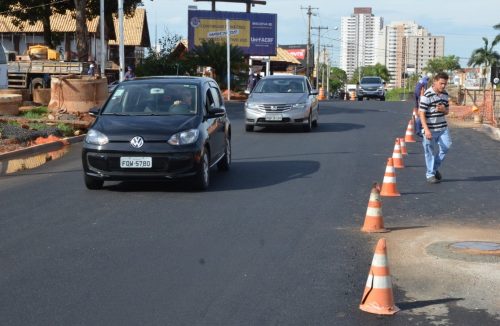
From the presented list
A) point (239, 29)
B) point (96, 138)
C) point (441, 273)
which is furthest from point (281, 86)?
point (239, 29)

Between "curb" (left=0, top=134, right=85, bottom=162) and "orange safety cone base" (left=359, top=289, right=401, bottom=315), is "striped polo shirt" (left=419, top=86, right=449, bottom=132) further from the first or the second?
"curb" (left=0, top=134, right=85, bottom=162)

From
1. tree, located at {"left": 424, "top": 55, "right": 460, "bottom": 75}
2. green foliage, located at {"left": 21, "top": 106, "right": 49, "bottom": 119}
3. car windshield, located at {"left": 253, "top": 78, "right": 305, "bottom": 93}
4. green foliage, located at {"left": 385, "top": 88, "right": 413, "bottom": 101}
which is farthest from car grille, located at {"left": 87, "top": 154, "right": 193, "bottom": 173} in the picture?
tree, located at {"left": 424, "top": 55, "right": 460, "bottom": 75}

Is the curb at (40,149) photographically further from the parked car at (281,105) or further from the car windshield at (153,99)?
the parked car at (281,105)

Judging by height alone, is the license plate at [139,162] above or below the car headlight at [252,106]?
below

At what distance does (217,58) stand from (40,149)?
34.0m

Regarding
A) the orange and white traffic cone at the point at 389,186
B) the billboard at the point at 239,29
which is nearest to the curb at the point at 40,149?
the orange and white traffic cone at the point at 389,186

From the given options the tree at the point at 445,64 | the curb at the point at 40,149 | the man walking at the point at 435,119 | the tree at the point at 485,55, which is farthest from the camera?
the tree at the point at 445,64

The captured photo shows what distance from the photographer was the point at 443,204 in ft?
33.4

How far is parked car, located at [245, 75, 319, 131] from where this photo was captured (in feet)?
67.7

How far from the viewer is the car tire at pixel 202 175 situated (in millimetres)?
10620

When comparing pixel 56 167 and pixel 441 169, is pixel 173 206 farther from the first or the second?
pixel 441 169

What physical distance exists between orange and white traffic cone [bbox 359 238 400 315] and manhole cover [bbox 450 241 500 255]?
222 centimetres

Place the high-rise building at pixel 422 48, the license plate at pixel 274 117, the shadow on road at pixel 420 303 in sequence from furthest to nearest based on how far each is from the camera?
the high-rise building at pixel 422 48, the license plate at pixel 274 117, the shadow on road at pixel 420 303

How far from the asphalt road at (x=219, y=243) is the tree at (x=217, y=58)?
A: 35.2m
